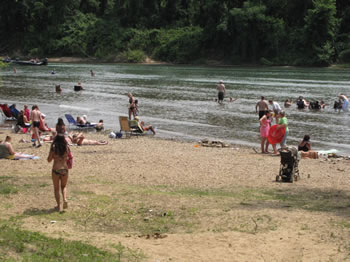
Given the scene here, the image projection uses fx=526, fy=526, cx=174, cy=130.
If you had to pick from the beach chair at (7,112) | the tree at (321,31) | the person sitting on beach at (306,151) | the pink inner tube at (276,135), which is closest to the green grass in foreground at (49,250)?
the pink inner tube at (276,135)

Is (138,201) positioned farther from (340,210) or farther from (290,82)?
(290,82)

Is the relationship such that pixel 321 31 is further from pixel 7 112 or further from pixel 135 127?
pixel 135 127

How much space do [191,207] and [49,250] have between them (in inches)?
132

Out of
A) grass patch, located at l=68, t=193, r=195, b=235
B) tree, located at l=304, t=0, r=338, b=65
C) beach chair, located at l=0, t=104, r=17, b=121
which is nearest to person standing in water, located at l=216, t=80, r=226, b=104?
beach chair, located at l=0, t=104, r=17, b=121

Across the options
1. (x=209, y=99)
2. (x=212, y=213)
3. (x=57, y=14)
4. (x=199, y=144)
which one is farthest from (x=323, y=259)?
(x=57, y=14)

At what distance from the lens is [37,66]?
3113 inches

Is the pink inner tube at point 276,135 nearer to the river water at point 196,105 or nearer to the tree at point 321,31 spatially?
the river water at point 196,105

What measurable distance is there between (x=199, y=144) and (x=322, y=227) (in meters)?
10.4

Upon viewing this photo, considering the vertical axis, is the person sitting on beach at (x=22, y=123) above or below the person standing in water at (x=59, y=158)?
below

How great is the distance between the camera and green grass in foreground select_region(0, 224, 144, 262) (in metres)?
6.96

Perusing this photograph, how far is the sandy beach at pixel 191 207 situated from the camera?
306 inches

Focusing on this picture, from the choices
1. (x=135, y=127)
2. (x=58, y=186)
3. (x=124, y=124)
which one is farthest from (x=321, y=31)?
(x=58, y=186)

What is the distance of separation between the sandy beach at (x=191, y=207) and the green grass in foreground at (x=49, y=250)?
0.26 metres

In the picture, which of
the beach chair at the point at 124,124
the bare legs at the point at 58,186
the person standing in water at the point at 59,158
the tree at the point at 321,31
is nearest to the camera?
the person standing in water at the point at 59,158
